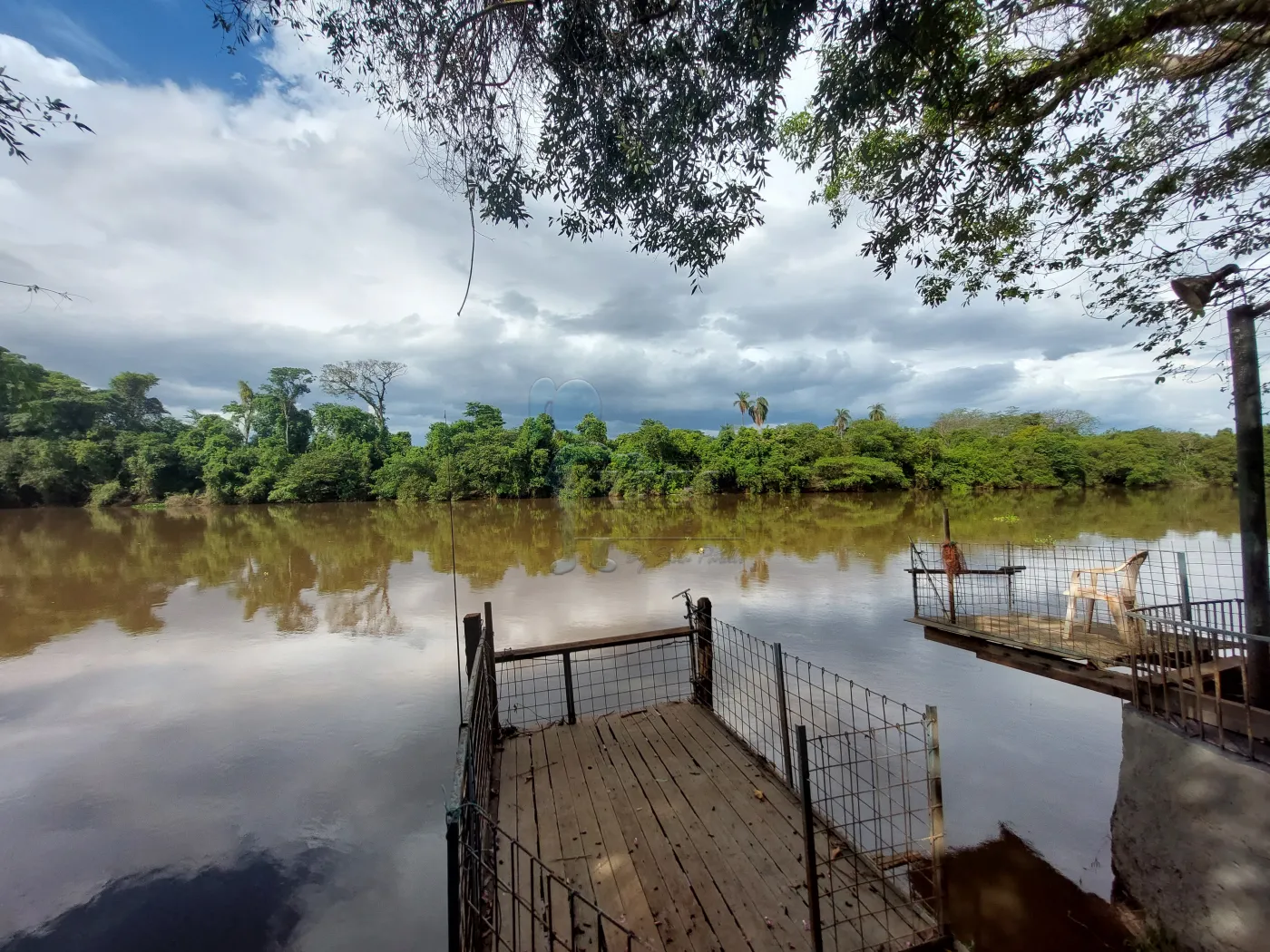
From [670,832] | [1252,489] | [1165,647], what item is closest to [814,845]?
[670,832]

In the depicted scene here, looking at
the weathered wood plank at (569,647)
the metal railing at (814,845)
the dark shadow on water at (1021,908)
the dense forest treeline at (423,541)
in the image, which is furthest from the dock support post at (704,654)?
the dense forest treeline at (423,541)

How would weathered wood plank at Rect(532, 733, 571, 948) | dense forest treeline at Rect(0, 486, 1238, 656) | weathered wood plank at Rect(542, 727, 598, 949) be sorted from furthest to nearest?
1. dense forest treeline at Rect(0, 486, 1238, 656)
2. weathered wood plank at Rect(542, 727, 598, 949)
3. weathered wood plank at Rect(532, 733, 571, 948)

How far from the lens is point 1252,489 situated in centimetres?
290

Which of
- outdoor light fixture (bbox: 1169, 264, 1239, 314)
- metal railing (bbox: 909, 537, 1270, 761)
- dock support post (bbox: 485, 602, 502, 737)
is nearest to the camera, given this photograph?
metal railing (bbox: 909, 537, 1270, 761)

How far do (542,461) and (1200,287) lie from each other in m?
27.0

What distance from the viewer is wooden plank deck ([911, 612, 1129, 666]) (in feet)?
12.6

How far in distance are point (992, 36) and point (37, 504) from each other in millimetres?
44778

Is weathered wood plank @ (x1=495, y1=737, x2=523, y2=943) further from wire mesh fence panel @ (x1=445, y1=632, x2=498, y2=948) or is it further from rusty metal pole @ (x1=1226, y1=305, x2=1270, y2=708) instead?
rusty metal pole @ (x1=1226, y1=305, x2=1270, y2=708)

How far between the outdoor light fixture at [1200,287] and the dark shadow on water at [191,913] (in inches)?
256

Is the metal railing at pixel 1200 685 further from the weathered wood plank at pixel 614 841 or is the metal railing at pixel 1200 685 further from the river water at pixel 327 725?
the weathered wood plank at pixel 614 841

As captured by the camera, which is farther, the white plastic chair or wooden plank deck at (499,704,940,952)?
the white plastic chair

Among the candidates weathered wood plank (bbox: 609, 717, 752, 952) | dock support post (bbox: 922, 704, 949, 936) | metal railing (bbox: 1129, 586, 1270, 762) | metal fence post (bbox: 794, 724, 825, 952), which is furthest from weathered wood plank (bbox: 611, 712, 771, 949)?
metal railing (bbox: 1129, 586, 1270, 762)

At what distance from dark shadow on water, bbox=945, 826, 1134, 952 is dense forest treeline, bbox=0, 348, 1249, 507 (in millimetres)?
24713

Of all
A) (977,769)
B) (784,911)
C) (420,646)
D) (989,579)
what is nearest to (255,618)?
(420,646)
